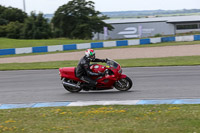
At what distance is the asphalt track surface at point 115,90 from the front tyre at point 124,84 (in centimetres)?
19

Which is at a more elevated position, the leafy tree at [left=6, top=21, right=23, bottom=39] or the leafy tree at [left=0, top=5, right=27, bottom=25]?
the leafy tree at [left=0, top=5, right=27, bottom=25]

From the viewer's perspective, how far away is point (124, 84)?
472 inches

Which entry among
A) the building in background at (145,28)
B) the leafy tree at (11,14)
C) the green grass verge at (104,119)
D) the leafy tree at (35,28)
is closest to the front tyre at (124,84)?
the green grass verge at (104,119)

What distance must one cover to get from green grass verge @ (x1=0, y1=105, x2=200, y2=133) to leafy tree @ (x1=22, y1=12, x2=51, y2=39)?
1772 inches

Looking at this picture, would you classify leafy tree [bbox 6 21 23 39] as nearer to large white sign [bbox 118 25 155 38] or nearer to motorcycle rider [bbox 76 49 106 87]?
large white sign [bbox 118 25 155 38]

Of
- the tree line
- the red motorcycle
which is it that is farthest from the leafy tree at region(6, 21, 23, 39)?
the red motorcycle

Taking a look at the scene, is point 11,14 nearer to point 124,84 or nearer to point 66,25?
point 66,25

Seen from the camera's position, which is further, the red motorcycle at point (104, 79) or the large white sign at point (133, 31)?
the large white sign at point (133, 31)

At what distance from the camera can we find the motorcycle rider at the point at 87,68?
11.7 metres

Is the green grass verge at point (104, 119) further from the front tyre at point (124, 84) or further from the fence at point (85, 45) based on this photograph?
the fence at point (85, 45)

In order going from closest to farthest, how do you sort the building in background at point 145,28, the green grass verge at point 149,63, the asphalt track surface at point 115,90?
the asphalt track surface at point 115,90 < the green grass verge at point 149,63 < the building in background at point 145,28

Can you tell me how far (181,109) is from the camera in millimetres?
8625

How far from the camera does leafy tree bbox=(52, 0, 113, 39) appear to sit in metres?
53.8

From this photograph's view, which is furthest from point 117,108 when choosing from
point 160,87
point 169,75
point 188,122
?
point 169,75
